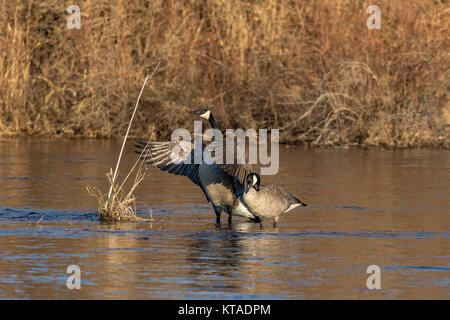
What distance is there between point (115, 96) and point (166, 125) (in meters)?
1.25

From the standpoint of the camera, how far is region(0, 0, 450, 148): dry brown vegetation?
2141cm

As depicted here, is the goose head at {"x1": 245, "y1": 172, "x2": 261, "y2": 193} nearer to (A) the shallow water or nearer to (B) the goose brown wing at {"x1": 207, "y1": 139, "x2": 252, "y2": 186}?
(B) the goose brown wing at {"x1": 207, "y1": 139, "x2": 252, "y2": 186}

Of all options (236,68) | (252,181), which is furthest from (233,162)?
(236,68)

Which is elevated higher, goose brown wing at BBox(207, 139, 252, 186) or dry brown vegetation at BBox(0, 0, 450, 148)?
dry brown vegetation at BBox(0, 0, 450, 148)

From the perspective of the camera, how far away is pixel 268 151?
66.3 feet

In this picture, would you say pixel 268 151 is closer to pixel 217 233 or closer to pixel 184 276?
pixel 217 233

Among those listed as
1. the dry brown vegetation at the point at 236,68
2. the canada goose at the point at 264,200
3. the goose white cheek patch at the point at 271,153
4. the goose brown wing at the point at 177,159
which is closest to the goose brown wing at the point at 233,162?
the canada goose at the point at 264,200

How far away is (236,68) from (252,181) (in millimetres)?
12348

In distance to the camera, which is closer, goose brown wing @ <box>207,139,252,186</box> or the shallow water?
the shallow water

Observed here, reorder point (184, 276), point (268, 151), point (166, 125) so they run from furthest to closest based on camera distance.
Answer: point (166, 125) < point (268, 151) < point (184, 276)

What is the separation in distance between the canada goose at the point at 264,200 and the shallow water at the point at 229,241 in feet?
0.68

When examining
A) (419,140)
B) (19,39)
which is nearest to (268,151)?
(419,140)

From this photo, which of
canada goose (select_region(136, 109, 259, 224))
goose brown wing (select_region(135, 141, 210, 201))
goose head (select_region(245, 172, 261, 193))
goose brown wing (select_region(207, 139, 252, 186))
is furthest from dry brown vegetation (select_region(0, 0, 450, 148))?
goose head (select_region(245, 172, 261, 193))

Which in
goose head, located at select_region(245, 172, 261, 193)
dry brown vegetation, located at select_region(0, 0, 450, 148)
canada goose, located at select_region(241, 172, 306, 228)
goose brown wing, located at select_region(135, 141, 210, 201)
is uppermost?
dry brown vegetation, located at select_region(0, 0, 450, 148)
